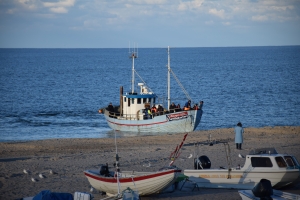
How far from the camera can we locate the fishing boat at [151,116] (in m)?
34.2

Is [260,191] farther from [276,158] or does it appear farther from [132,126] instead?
[132,126]

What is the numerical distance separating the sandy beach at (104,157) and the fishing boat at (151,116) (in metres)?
1.08

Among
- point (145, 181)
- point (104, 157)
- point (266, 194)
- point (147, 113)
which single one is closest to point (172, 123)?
point (147, 113)

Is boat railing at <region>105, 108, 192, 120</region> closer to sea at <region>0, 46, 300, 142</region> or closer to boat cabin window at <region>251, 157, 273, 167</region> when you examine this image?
sea at <region>0, 46, 300, 142</region>

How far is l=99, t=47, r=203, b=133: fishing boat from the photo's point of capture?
34219 millimetres

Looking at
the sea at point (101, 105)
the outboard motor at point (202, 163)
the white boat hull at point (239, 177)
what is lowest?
the sea at point (101, 105)

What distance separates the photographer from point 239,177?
1838 centimetres

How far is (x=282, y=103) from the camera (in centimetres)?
5550

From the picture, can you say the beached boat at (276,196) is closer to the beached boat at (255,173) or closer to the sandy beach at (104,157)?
the sandy beach at (104,157)

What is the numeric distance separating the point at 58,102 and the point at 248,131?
96.4 ft

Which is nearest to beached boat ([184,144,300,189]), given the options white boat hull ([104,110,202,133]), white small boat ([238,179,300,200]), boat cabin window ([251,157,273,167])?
boat cabin window ([251,157,273,167])

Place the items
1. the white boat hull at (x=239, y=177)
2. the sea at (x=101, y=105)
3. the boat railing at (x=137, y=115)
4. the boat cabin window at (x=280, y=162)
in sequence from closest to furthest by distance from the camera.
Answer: the white boat hull at (x=239, y=177), the boat cabin window at (x=280, y=162), the boat railing at (x=137, y=115), the sea at (x=101, y=105)

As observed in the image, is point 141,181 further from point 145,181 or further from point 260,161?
point 260,161

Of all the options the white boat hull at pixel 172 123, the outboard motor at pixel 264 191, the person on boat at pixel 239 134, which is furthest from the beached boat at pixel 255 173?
the white boat hull at pixel 172 123
